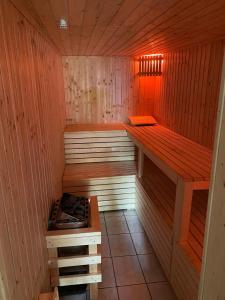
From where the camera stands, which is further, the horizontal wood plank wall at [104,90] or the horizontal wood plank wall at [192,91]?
the horizontal wood plank wall at [104,90]

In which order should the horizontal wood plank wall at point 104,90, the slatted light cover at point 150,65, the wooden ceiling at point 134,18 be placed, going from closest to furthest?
the wooden ceiling at point 134,18 → the slatted light cover at point 150,65 → the horizontal wood plank wall at point 104,90

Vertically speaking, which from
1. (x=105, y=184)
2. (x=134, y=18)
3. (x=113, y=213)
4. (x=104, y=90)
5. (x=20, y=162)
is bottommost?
(x=113, y=213)

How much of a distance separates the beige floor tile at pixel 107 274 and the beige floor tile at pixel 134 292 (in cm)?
12

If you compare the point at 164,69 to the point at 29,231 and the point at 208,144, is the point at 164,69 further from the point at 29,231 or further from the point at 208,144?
the point at 29,231

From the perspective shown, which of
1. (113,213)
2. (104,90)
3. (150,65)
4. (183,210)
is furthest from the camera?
(104,90)

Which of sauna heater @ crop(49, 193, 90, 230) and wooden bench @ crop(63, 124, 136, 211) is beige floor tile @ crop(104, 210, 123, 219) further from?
sauna heater @ crop(49, 193, 90, 230)

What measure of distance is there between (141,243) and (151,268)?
437mm

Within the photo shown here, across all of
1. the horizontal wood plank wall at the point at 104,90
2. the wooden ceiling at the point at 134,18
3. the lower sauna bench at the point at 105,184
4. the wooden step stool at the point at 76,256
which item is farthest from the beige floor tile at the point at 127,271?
the horizontal wood plank wall at the point at 104,90

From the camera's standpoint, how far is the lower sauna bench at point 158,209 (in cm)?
248

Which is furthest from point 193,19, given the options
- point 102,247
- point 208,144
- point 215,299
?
point 102,247

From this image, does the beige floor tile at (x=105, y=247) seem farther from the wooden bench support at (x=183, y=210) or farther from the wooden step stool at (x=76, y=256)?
the wooden bench support at (x=183, y=210)

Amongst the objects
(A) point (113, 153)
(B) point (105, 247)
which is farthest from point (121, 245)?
(A) point (113, 153)

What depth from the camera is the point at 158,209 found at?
2.84 m

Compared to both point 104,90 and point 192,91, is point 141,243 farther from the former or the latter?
point 104,90
